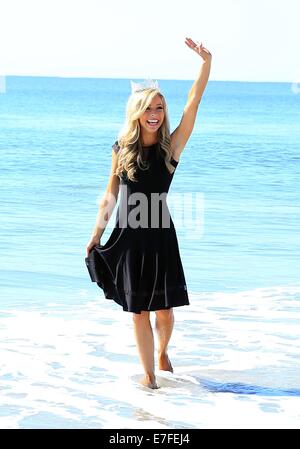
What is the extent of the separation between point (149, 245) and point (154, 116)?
2.02 ft

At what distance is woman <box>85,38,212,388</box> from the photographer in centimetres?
507

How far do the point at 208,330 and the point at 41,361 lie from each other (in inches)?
49.0

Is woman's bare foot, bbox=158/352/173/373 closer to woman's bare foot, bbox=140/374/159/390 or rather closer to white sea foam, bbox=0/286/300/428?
white sea foam, bbox=0/286/300/428

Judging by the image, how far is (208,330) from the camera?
655cm

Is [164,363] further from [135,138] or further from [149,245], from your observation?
[135,138]

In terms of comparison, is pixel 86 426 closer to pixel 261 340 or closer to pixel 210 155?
pixel 261 340

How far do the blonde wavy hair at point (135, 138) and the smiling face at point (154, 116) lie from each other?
0.06 feet

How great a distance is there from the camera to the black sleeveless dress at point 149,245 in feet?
16.7

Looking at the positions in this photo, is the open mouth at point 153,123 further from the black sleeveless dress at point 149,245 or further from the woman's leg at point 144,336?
the woman's leg at point 144,336

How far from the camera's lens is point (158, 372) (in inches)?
215

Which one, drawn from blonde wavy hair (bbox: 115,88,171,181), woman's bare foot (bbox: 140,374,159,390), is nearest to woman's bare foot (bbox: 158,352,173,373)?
woman's bare foot (bbox: 140,374,159,390)

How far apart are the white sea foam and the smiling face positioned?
1.29 m

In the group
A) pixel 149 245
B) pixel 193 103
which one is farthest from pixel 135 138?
pixel 149 245

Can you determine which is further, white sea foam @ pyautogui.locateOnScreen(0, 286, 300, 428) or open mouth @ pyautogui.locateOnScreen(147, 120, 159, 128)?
open mouth @ pyautogui.locateOnScreen(147, 120, 159, 128)
